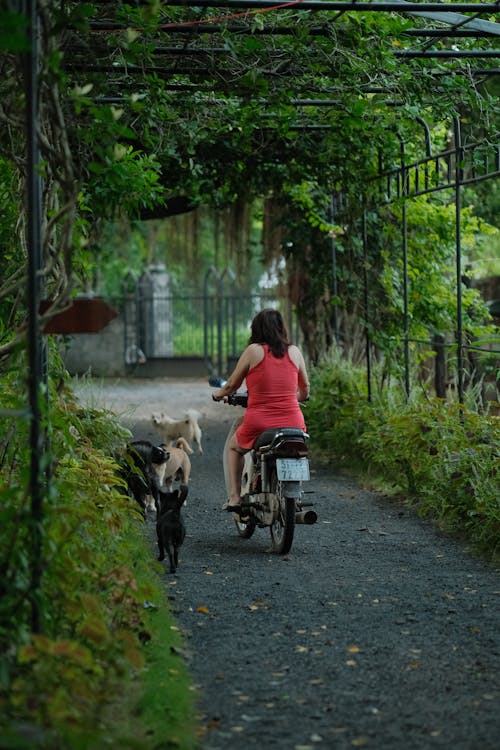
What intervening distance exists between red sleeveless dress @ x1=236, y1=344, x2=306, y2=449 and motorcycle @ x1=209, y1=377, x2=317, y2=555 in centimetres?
17

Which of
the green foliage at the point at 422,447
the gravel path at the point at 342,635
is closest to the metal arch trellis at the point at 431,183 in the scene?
the green foliage at the point at 422,447

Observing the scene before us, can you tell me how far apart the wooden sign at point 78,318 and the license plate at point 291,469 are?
2.94 m

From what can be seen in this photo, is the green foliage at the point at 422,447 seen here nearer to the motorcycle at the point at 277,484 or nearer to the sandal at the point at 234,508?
the motorcycle at the point at 277,484

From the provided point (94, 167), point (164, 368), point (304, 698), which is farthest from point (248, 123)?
point (164, 368)

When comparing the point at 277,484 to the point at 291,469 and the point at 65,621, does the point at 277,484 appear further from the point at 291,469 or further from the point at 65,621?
the point at 65,621

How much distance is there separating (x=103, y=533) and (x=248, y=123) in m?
5.36

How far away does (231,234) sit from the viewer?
20266 mm

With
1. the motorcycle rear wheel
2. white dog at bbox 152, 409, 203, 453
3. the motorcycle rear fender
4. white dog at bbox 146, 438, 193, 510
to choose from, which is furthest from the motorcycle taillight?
white dog at bbox 152, 409, 203, 453

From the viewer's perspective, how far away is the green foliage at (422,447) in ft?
27.3

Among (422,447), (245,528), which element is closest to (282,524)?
(245,528)

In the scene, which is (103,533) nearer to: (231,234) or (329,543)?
(329,543)

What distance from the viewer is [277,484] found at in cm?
795

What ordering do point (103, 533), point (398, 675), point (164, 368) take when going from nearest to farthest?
point (398, 675), point (103, 533), point (164, 368)

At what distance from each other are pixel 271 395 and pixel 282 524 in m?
0.88
